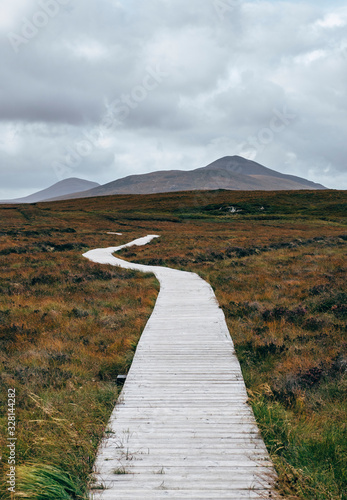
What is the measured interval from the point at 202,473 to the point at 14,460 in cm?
220

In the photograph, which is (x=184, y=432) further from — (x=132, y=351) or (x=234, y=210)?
(x=234, y=210)

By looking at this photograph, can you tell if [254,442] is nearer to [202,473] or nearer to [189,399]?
[202,473]

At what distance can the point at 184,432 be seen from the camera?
4.55m

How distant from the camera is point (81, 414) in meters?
5.12

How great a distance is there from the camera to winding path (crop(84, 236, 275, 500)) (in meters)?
3.57

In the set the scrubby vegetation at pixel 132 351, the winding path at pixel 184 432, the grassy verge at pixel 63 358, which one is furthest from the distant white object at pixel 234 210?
the winding path at pixel 184 432

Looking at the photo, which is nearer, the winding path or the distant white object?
the winding path

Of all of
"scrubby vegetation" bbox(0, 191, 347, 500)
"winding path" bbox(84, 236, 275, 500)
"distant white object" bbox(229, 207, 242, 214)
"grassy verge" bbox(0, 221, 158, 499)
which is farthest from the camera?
"distant white object" bbox(229, 207, 242, 214)

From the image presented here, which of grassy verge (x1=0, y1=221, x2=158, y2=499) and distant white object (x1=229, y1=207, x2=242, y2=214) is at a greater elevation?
distant white object (x1=229, y1=207, x2=242, y2=214)

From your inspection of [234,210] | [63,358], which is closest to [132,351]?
[63,358]

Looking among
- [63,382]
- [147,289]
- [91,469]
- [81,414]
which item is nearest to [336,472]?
[91,469]

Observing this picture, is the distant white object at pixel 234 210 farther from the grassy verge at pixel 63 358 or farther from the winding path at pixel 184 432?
the winding path at pixel 184 432

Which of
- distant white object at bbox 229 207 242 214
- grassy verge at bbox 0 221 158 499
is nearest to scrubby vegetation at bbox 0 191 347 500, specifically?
grassy verge at bbox 0 221 158 499

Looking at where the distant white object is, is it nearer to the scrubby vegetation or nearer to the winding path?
the scrubby vegetation
